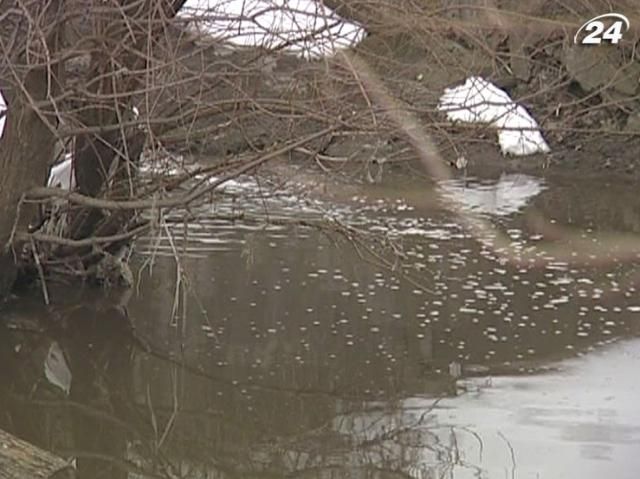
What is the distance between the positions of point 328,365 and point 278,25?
1.87 metres

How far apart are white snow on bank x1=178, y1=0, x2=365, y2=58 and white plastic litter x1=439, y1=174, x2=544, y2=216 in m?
5.70

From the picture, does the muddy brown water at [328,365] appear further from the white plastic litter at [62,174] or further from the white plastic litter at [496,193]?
the white plastic litter at [496,193]

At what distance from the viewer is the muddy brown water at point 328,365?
5250 millimetres

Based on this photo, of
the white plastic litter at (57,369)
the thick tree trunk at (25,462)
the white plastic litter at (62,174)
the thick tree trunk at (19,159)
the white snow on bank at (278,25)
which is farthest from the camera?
the white plastic litter at (62,174)

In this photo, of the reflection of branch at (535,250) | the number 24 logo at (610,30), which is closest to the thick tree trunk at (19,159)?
the reflection of branch at (535,250)

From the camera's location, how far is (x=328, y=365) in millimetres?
6488

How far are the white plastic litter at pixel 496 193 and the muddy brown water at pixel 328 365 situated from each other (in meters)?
1.97

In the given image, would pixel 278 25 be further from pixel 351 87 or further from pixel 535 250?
pixel 535 250

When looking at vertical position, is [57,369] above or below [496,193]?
below

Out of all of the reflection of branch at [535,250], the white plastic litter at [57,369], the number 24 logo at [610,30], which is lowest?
the white plastic litter at [57,369]

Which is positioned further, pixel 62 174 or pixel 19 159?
pixel 62 174

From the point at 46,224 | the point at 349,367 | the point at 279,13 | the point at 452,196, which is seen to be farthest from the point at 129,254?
the point at 452,196

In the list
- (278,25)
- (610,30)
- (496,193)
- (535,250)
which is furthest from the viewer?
(610,30)

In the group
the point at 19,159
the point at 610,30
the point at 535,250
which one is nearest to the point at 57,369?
the point at 19,159
